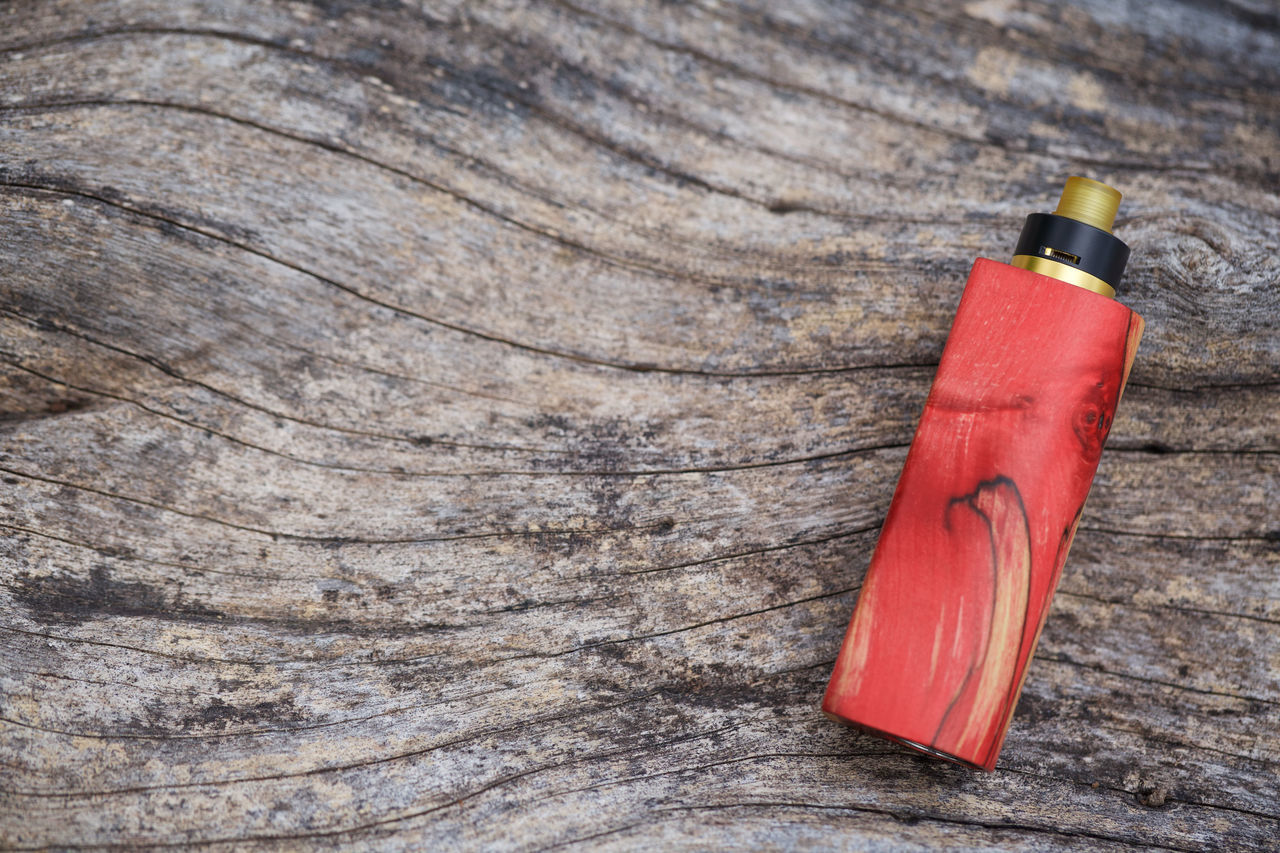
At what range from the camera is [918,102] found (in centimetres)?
144

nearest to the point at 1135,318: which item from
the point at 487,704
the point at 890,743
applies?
the point at 890,743

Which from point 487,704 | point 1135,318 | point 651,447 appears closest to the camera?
point 1135,318

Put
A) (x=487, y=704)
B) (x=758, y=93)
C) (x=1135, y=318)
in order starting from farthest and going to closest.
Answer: (x=758, y=93) → (x=487, y=704) → (x=1135, y=318)

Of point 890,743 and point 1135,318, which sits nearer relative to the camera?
point 1135,318

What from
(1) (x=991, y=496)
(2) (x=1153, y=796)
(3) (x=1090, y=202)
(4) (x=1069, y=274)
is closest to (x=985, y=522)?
(1) (x=991, y=496)

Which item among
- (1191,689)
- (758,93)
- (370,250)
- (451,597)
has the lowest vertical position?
(451,597)

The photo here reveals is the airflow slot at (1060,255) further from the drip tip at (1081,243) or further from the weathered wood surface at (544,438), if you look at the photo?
the weathered wood surface at (544,438)

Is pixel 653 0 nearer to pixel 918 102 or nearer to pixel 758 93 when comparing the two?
pixel 758 93

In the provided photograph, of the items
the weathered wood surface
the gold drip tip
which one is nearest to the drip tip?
the gold drip tip

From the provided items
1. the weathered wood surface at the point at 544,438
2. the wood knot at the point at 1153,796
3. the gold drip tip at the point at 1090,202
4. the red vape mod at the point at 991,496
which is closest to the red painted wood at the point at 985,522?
the red vape mod at the point at 991,496

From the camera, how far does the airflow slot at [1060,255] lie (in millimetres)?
1039

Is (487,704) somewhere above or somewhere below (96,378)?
below

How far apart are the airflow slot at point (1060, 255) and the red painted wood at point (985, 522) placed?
0.04 meters

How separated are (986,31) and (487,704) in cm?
143
